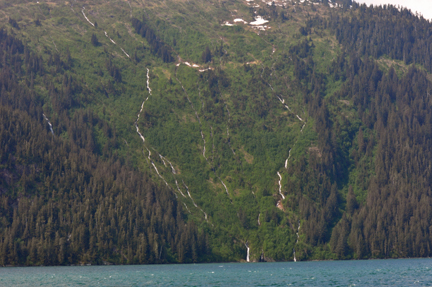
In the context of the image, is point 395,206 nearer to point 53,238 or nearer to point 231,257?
point 231,257

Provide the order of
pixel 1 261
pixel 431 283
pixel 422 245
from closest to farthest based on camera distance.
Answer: pixel 431 283 → pixel 1 261 → pixel 422 245

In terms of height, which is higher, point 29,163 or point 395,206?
point 29,163

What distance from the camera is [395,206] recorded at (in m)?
200

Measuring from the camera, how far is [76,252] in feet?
554

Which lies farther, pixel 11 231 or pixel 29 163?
pixel 29 163

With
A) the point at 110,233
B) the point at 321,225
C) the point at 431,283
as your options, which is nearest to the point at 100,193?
the point at 110,233

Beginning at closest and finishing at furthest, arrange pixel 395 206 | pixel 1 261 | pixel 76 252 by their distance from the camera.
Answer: pixel 1 261, pixel 76 252, pixel 395 206

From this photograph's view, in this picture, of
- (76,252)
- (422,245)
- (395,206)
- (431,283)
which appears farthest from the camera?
(395,206)

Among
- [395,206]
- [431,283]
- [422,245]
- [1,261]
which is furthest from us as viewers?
[395,206]

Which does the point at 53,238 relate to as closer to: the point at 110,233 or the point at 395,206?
the point at 110,233

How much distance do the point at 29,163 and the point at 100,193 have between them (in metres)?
30.1

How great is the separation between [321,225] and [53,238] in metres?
103

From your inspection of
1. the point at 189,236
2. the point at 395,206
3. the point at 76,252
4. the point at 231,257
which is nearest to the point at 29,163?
the point at 76,252

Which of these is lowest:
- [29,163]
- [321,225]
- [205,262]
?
[205,262]
